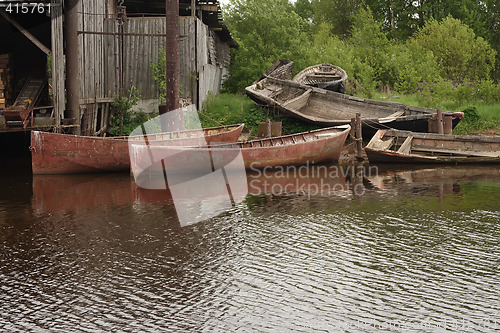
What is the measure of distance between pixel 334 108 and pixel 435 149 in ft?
15.9

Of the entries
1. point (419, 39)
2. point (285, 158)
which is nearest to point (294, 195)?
point (285, 158)

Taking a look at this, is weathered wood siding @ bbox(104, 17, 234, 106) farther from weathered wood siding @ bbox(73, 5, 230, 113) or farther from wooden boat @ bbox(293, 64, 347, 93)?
wooden boat @ bbox(293, 64, 347, 93)

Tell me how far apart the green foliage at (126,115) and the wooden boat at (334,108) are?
435 cm

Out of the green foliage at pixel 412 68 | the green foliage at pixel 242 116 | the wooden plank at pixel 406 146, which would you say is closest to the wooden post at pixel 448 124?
the wooden plank at pixel 406 146

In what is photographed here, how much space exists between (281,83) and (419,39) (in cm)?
1680

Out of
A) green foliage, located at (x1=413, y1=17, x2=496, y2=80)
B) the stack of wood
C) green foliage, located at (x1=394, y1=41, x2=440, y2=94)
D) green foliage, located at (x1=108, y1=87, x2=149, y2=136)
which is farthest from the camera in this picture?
green foliage, located at (x1=413, y1=17, x2=496, y2=80)

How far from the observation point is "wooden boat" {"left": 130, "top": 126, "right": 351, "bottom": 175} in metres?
16.0

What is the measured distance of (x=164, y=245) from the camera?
10.4 m

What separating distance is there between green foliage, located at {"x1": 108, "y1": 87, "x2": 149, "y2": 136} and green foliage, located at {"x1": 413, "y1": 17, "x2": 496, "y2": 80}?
55.6 feet

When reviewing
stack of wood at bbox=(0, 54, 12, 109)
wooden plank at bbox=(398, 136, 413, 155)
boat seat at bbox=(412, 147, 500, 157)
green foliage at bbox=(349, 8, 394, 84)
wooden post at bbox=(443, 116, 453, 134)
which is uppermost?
green foliage at bbox=(349, 8, 394, 84)

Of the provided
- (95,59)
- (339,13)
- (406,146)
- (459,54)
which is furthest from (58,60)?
(339,13)

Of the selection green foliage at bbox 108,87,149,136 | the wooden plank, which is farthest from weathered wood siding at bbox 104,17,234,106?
the wooden plank

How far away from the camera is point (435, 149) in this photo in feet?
63.4

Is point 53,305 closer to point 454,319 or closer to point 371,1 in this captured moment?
point 454,319
